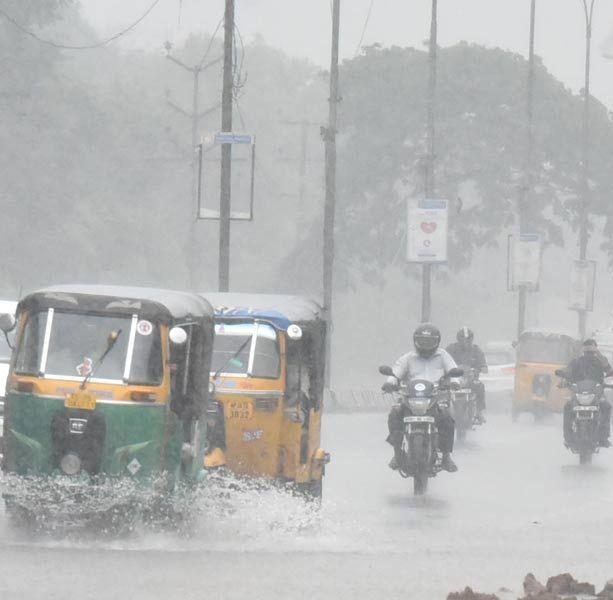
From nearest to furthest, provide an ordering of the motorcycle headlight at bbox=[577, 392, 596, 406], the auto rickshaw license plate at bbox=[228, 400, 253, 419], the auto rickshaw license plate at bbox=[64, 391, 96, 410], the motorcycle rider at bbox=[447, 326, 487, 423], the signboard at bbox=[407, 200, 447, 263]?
the auto rickshaw license plate at bbox=[64, 391, 96, 410] < the auto rickshaw license plate at bbox=[228, 400, 253, 419] < the motorcycle headlight at bbox=[577, 392, 596, 406] < the motorcycle rider at bbox=[447, 326, 487, 423] < the signboard at bbox=[407, 200, 447, 263]

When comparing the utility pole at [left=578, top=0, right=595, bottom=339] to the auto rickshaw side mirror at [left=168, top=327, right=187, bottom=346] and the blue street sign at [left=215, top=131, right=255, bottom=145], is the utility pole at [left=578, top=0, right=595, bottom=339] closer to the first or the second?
the blue street sign at [left=215, top=131, right=255, bottom=145]

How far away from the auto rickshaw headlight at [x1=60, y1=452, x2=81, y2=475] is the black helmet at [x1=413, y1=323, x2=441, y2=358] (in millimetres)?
6793

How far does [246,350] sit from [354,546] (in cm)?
300

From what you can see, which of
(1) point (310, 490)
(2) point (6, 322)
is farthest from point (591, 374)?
(2) point (6, 322)

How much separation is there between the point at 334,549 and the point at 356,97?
52912mm

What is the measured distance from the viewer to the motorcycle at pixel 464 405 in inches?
1126

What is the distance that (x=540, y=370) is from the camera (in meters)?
37.1

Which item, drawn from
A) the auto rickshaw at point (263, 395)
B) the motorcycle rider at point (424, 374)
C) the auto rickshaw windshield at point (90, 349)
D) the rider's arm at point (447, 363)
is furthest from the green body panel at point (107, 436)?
the rider's arm at point (447, 363)

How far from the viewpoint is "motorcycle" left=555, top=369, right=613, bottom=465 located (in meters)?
23.6

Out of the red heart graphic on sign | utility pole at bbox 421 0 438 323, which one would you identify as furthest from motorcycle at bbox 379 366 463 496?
utility pole at bbox 421 0 438 323

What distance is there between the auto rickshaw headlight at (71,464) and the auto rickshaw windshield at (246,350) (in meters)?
2.80

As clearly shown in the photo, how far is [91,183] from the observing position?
69875 millimetres

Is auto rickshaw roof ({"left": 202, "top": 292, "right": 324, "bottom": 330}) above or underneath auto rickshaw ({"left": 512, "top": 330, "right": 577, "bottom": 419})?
above

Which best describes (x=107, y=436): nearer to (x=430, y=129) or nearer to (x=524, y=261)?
(x=430, y=129)
